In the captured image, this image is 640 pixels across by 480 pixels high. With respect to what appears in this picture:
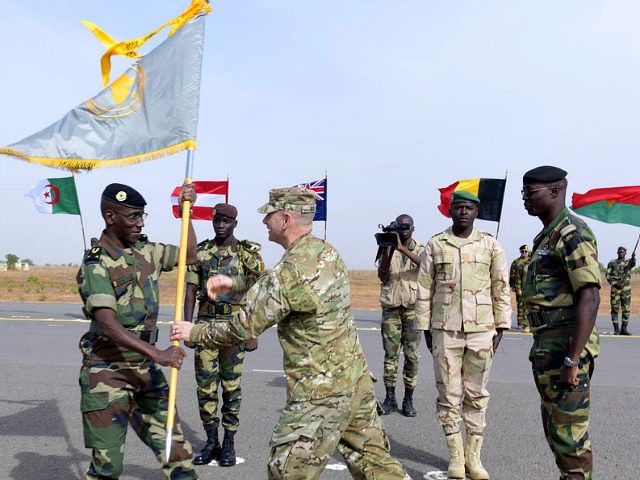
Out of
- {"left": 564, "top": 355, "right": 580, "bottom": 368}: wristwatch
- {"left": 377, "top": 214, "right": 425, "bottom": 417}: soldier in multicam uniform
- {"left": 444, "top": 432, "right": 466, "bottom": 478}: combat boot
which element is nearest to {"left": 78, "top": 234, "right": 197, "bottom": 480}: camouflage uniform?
{"left": 444, "top": 432, "right": 466, "bottom": 478}: combat boot

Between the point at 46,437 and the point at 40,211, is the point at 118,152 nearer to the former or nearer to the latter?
the point at 46,437

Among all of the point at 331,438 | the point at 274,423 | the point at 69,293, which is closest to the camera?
the point at 331,438

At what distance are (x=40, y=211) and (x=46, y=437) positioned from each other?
28.1ft

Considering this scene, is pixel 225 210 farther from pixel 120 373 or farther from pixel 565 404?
pixel 565 404

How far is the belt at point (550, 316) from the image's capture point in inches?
149

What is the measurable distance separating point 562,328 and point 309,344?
1634mm

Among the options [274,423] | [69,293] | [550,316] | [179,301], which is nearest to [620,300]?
[274,423]

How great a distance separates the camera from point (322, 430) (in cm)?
316

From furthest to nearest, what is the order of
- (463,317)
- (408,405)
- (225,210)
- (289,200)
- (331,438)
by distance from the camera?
1. (408,405)
2. (225,210)
3. (463,317)
4. (289,200)
5. (331,438)

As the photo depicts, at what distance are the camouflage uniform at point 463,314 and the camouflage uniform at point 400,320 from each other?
1756mm

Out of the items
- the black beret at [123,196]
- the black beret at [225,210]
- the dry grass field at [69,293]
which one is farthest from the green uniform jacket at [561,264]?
the dry grass field at [69,293]

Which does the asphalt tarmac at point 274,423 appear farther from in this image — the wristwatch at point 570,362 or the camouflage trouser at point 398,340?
the wristwatch at point 570,362

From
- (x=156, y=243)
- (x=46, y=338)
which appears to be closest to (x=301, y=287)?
(x=156, y=243)

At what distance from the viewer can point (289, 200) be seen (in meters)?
3.34
